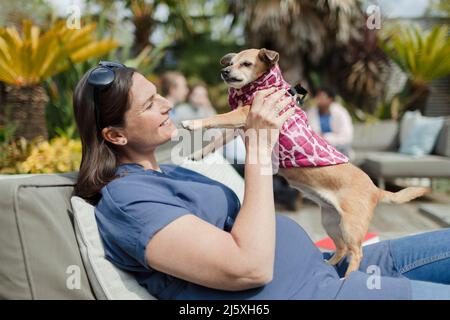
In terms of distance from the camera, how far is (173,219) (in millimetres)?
1130

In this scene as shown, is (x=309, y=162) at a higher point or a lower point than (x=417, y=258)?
Answer: higher

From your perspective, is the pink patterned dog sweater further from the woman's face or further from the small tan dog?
the woman's face

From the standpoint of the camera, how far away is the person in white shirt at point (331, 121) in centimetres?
532

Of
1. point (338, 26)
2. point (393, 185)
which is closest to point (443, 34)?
point (338, 26)

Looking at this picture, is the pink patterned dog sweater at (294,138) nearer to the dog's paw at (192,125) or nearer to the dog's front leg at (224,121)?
the dog's front leg at (224,121)

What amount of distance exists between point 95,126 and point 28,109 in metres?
2.44

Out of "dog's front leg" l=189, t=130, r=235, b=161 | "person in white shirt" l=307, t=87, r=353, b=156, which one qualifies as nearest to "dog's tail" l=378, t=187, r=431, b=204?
"dog's front leg" l=189, t=130, r=235, b=161

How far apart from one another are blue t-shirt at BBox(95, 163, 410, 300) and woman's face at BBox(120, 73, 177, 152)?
108mm

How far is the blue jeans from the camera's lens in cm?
150

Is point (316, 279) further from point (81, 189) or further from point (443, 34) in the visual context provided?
point (443, 34)

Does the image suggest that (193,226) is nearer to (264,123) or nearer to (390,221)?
(264,123)

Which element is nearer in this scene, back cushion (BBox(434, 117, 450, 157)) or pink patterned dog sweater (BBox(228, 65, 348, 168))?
pink patterned dog sweater (BBox(228, 65, 348, 168))

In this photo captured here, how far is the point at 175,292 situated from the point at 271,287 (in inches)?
9.5

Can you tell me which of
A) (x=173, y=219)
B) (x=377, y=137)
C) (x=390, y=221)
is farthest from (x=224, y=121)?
(x=377, y=137)
